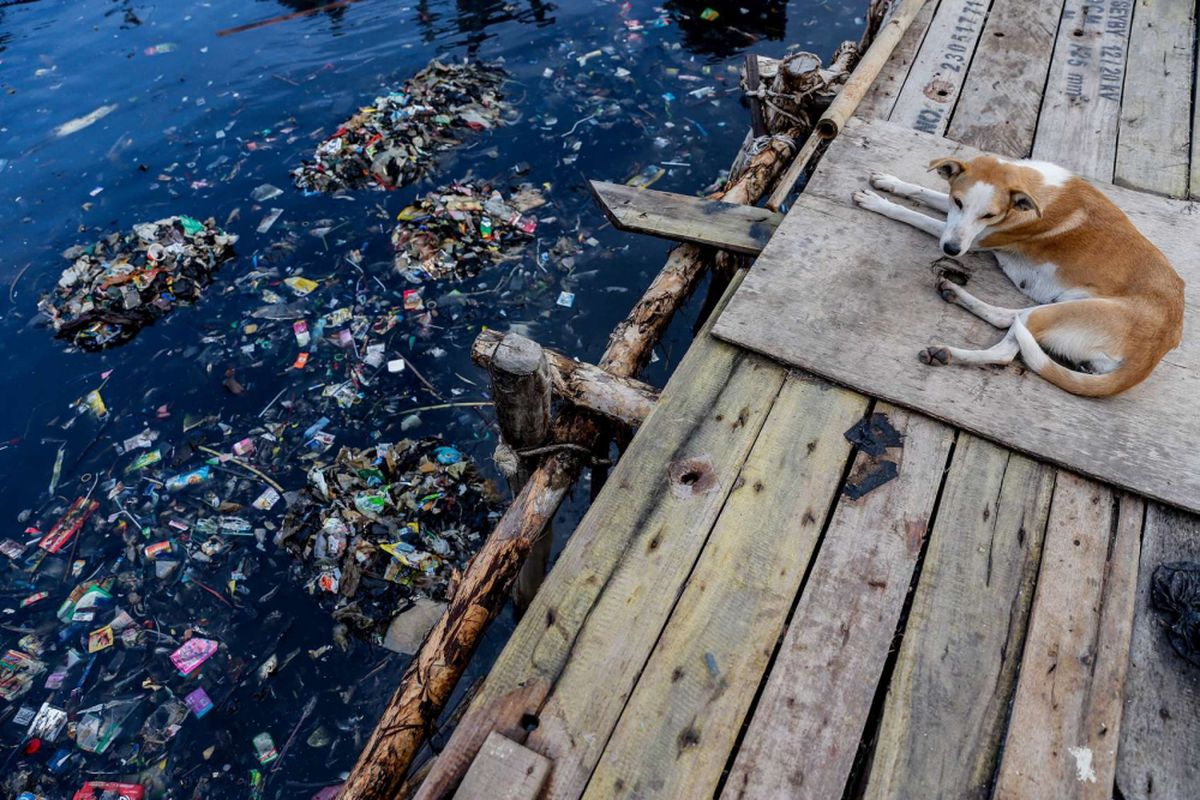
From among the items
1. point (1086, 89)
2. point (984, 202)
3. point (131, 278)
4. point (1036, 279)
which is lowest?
point (131, 278)

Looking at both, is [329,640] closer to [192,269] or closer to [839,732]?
[839,732]

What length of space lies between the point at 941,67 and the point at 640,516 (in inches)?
169

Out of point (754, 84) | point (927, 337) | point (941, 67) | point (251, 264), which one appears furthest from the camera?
point (251, 264)

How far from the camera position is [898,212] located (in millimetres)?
3547

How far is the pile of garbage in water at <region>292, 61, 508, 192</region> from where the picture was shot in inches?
281

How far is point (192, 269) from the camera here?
6.26 meters

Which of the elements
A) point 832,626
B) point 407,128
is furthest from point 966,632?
point 407,128

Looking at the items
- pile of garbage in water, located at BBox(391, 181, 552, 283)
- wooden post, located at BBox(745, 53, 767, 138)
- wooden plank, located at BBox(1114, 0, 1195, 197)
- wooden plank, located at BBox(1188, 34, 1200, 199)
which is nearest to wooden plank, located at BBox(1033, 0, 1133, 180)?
wooden plank, located at BBox(1114, 0, 1195, 197)

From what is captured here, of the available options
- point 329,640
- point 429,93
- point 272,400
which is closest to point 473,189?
point 429,93

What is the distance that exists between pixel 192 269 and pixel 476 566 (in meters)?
5.24

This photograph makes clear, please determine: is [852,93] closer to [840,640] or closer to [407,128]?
[840,640]

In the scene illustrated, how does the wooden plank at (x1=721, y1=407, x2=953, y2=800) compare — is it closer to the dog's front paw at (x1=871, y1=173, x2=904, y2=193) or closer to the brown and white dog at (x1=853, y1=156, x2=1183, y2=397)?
the brown and white dog at (x1=853, y1=156, x2=1183, y2=397)

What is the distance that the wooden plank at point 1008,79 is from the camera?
4227mm

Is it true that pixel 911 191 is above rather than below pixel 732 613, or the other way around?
above
